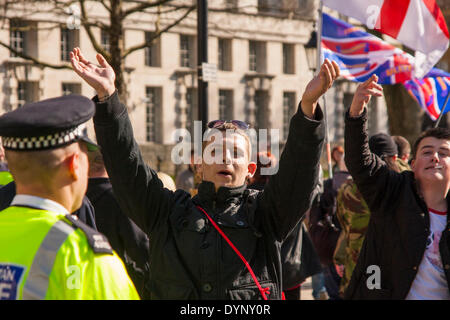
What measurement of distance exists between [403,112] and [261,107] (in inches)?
960

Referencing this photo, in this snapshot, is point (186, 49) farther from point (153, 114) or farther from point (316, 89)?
point (316, 89)

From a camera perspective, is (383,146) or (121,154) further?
(383,146)

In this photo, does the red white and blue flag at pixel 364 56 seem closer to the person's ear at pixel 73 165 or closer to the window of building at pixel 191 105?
the person's ear at pixel 73 165

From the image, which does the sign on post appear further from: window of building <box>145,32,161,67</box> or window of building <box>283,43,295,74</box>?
window of building <box>283,43,295,74</box>

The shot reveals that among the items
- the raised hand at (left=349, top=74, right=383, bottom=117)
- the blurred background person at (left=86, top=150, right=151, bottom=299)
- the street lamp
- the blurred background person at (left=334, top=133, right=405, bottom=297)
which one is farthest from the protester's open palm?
the street lamp

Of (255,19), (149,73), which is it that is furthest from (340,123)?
(149,73)

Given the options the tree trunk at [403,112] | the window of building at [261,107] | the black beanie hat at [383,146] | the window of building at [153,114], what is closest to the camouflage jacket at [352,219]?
the black beanie hat at [383,146]

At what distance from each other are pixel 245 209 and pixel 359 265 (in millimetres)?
1114

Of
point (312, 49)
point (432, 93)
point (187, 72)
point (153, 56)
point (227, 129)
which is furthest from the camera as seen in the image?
point (187, 72)

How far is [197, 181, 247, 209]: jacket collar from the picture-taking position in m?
3.64

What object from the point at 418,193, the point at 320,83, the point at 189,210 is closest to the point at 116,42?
the point at 418,193

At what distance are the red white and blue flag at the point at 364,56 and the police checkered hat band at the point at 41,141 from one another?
7018 millimetres

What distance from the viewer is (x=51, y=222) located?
99.0 inches
